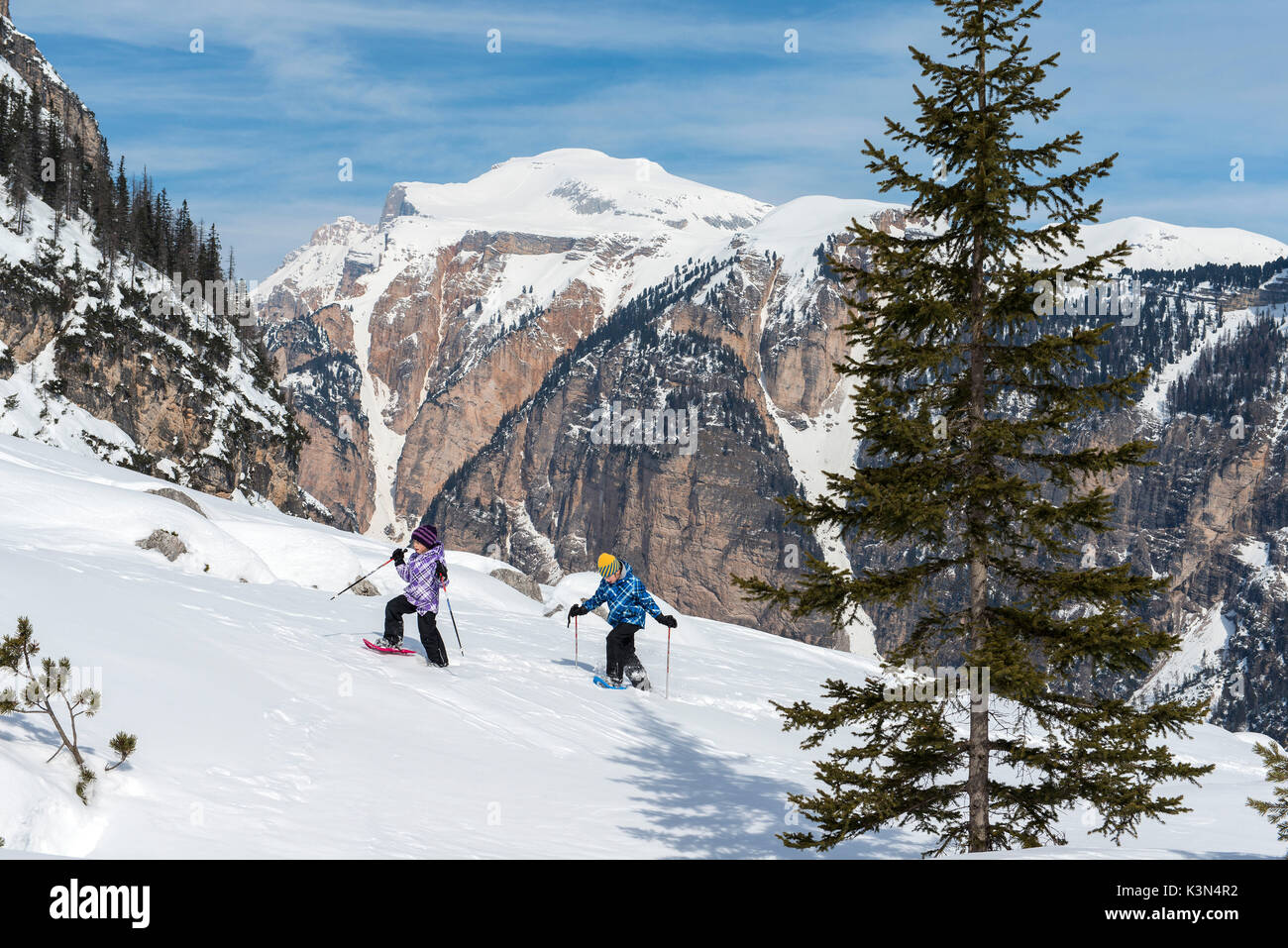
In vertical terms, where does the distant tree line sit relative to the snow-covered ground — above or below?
above

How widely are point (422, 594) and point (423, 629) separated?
600 millimetres

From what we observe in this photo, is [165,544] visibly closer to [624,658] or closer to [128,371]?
[624,658]

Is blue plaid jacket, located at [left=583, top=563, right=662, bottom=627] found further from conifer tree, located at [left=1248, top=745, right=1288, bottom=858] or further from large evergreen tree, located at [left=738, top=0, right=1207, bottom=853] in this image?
conifer tree, located at [left=1248, top=745, right=1288, bottom=858]

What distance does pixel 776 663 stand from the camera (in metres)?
25.7

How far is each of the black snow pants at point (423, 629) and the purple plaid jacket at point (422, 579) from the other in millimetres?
164

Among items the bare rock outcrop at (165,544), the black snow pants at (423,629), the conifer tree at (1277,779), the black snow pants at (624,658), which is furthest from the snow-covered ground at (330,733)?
the conifer tree at (1277,779)

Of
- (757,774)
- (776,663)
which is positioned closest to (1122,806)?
(757,774)

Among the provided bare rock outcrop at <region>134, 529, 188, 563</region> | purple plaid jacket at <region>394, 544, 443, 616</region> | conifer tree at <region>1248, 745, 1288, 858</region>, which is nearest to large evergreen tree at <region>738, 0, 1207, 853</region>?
conifer tree at <region>1248, 745, 1288, 858</region>

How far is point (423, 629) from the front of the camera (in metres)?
14.5

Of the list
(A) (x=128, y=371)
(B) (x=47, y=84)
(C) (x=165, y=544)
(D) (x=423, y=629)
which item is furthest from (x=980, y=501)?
(B) (x=47, y=84)

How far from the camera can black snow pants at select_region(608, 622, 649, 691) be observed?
1683cm

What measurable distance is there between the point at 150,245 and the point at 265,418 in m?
19.5

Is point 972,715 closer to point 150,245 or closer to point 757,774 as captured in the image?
point 757,774

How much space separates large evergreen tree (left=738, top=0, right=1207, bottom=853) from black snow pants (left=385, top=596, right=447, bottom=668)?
6708 mm
